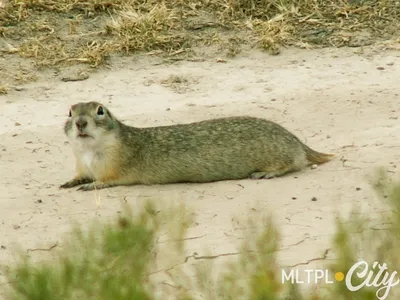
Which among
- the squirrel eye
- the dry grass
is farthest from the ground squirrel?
the dry grass

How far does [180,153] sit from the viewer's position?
7.07 m

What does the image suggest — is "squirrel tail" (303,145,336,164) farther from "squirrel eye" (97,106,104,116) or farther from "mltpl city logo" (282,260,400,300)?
"mltpl city logo" (282,260,400,300)

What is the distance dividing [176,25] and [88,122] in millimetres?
3360

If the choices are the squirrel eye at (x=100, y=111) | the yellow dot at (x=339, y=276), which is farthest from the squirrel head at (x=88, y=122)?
the yellow dot at (x=339, y=276)

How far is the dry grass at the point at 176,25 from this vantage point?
9.69 m

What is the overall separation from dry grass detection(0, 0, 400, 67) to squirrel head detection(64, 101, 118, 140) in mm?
2504

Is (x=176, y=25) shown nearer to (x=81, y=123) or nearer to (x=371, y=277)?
(x=81, y=123)

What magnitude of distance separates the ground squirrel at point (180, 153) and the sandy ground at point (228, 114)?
115mm

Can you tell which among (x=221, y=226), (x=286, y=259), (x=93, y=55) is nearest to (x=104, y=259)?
(x=286, y=259)

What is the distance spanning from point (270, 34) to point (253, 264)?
6487 mm

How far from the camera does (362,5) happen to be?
10484 mm

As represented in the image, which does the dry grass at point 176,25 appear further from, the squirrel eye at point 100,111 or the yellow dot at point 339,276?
the yellow dot at point 339,276

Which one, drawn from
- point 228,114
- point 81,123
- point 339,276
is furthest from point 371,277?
point 228,114

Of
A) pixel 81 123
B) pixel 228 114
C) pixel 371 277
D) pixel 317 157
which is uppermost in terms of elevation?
pixel 371 277
